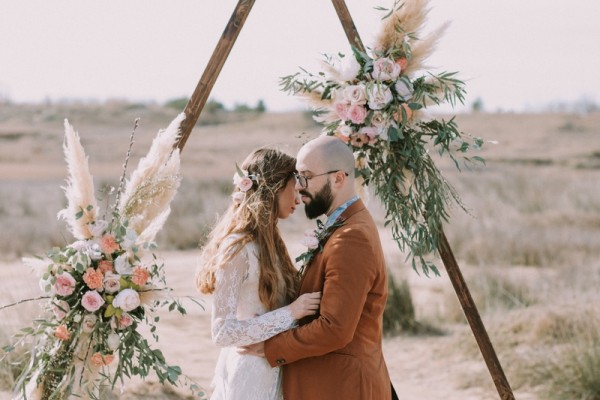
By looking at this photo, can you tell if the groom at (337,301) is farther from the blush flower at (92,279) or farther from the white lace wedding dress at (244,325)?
the blush flower at (92,279)

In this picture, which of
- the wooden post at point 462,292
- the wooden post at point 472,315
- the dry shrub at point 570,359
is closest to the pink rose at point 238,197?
the wooden post at point 462,292

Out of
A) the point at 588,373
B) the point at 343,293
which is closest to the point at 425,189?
the point at 343,293

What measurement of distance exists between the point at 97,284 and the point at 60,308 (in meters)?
0.23

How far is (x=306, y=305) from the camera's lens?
12.5 ft

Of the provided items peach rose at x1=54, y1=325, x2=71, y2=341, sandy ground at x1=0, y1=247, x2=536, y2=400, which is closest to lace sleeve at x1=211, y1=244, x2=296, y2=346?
peach rose at x1=54, y1=325, x2=71, y2=341

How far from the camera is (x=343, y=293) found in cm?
367

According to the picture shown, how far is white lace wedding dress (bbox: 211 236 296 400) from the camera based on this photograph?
3865 millimetres

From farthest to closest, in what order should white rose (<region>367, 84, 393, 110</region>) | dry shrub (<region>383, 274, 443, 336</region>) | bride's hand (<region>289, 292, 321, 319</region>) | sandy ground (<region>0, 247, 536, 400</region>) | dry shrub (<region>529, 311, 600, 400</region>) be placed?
dry shrub (<region>383, 274, 443, 336</region>), sandy ground (<region>0, 247, 536, 400</region>), dry shrub (<region>529, 311, 600, 400</region>), white rose (<region>367, 84, 393, 110</region>), bride's hand (<region>289, 292, 321, 319</region>)

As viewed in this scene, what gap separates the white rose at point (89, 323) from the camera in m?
4.15

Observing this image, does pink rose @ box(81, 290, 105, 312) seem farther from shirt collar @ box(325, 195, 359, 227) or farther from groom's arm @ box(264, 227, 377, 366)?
shirt collar @ box(325, 195, 359, 227)

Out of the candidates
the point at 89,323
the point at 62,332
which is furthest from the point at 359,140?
the point at 62,332

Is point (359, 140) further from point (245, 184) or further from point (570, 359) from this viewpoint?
point (570, 359)

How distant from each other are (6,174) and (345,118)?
34841 mm

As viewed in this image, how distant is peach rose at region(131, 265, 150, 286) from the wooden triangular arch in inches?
29.5
